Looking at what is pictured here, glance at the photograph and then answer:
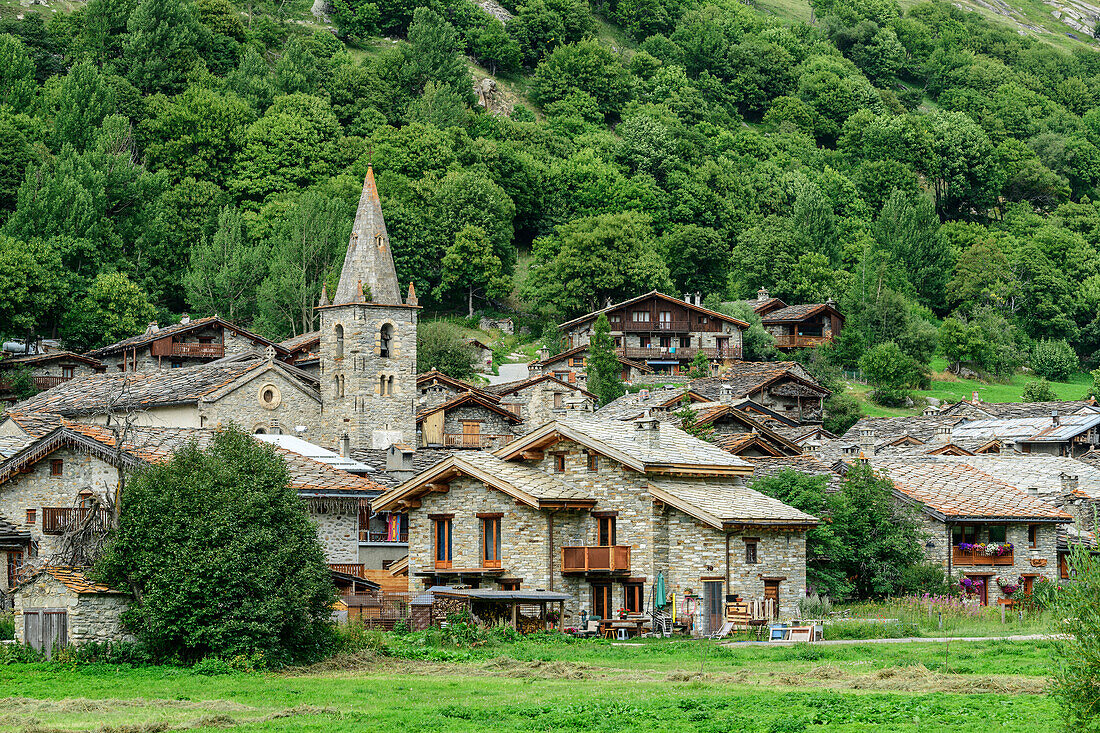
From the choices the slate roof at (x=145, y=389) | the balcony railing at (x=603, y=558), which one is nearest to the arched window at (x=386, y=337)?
the slate roof at (x=145, y=389)

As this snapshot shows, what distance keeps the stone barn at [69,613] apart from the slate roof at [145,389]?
30.2 m

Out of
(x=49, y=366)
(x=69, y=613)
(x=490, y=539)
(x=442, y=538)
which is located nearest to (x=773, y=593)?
(x=490, y=539)

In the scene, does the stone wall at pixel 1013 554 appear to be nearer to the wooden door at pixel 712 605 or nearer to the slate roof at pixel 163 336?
the wooden door at pixel 712 605

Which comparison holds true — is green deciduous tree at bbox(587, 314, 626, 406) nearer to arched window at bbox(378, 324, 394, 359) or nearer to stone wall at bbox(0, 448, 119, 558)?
arched window at bbox(378, 324, 394, 359)

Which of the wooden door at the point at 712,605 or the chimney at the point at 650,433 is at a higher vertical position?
the chimney at the point at 650,433

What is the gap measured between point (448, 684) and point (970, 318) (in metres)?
110

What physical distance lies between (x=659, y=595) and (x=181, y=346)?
5597 cm

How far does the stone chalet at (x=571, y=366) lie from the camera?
10000cm

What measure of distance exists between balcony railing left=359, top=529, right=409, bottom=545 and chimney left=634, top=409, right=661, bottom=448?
12041 mm

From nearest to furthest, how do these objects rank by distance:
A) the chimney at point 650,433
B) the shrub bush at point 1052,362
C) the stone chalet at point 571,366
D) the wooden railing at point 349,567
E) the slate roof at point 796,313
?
the chimney at point 650,433 → the wooden railing at point 349,567 → the stone chalet at point 571,366 → the slate roof at point 796,313 → the shrub bush at point 1052,362

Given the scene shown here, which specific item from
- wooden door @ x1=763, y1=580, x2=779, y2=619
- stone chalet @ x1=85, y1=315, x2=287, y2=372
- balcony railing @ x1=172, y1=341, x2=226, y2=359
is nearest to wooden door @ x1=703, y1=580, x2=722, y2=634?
wooden door @ x1=763, y1=580, x2=779, y2=619

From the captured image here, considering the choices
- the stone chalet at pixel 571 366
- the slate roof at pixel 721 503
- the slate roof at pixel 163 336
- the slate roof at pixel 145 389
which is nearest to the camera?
the slate roof at pixel 721 503

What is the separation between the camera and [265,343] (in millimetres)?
89812

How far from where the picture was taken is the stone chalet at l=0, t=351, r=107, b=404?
277ft
